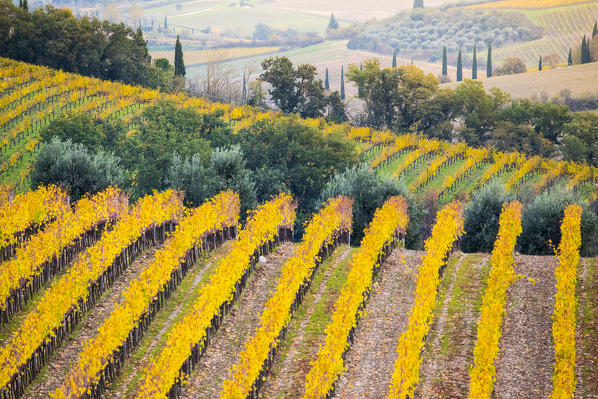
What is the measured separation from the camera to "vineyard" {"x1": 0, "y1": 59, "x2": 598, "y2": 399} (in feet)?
104

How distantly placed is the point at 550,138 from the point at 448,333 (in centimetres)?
7052

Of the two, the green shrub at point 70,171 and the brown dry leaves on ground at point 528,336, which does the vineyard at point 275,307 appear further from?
the green shrub at point 70,171

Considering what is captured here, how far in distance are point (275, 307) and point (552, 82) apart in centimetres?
12408

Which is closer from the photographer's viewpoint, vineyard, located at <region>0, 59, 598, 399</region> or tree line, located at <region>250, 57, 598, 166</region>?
vineyard, located at <region>0, 59, 598, 399</region>

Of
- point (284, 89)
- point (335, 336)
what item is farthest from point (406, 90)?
point (335, 336)

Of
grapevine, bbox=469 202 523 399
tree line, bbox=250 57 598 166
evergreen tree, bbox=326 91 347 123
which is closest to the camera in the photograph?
grapevine, bbox=469 202 523 399

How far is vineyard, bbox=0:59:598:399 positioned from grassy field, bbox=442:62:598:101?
99565 millimetres

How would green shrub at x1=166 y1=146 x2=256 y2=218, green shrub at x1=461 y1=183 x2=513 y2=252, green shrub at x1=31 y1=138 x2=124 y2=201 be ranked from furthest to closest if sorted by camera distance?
green shrub at x1=166 y1=146 x2=256 y2=218
green shrub at x1=31 y1=138 x2=124 y2=201
green shrub at x1=461 y1=183 x2=513 y2=252

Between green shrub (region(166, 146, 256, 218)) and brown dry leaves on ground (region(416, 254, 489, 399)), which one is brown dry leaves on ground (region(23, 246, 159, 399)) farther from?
brown dry leaves on ground (region(416, 254, 489, 399))

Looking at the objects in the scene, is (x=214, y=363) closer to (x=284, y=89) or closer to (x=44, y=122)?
(x=44, y=122)

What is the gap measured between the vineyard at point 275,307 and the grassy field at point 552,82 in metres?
99.6

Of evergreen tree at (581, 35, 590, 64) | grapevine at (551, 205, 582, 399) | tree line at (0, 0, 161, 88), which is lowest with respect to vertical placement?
grapevine at (551, 205, 582, 399)

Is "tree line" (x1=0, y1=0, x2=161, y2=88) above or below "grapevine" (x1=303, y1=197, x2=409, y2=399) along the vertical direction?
above

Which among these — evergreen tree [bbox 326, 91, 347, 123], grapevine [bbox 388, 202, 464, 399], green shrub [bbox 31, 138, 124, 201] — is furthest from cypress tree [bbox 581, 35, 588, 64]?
green shrub [bbox 31, 138, 124, 201]
